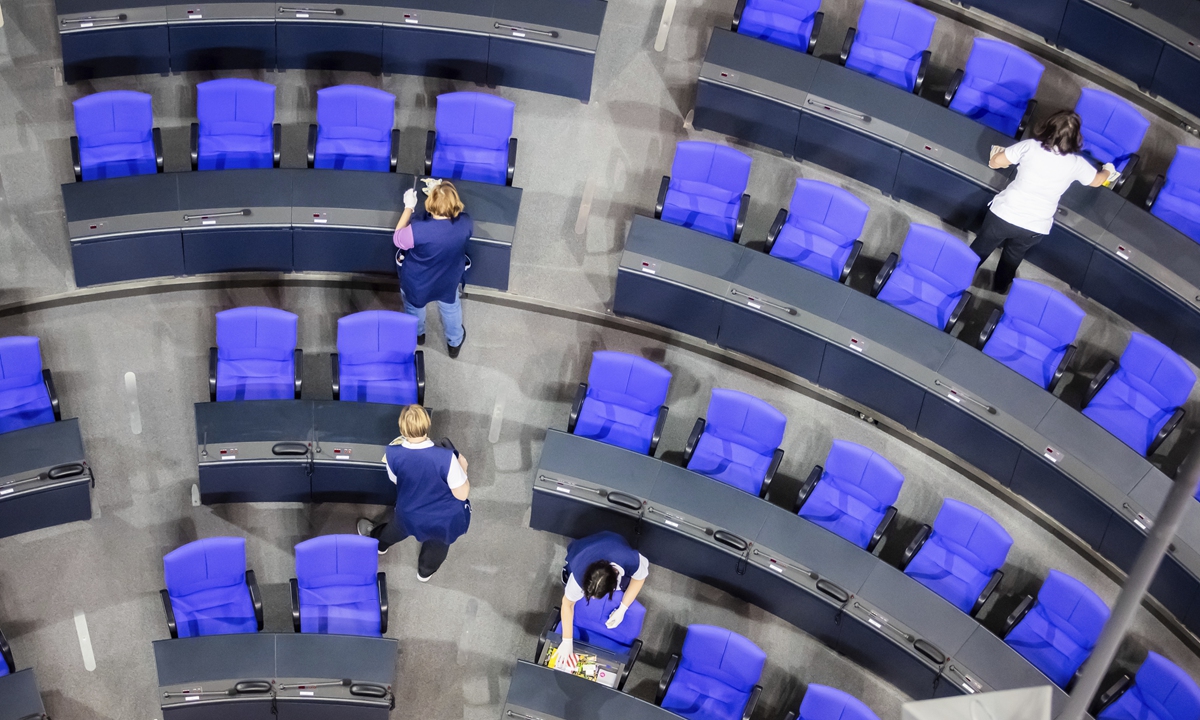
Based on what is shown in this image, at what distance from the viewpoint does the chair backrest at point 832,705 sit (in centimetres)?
646

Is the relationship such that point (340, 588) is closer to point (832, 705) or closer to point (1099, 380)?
point (832, 705)

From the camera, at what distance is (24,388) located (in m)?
6.81

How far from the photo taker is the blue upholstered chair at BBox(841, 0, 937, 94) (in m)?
7.71

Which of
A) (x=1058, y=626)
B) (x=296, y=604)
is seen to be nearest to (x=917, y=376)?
(x=1058, y=626)

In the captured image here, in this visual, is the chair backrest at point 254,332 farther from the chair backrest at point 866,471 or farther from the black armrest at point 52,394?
the chair backrest at point 866,471

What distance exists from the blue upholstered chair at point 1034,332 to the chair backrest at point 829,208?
1.04 metres

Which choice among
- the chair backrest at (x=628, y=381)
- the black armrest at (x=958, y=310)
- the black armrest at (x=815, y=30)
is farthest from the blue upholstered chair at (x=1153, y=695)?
the black armrest at (x=815, y=30)

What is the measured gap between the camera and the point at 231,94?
286 inches

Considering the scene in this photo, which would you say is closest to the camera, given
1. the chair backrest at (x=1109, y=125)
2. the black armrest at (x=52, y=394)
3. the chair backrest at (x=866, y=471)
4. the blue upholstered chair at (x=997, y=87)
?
the black armrest at (x=52, y=394)

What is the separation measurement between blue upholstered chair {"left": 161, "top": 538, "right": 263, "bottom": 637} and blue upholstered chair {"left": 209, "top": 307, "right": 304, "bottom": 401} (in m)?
0.97

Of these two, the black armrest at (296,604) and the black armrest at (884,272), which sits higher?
the black armrest at (884,272)

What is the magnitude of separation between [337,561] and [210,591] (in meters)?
0.74

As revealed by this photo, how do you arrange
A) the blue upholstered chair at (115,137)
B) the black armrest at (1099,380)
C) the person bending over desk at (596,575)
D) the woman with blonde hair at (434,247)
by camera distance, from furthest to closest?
the black armrest at (1099,380), the blue upholstered chair at (115,137), the woman with blonde hair at (434,247), the person bending over desk at (596,575)

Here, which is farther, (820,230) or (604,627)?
(820,230)
